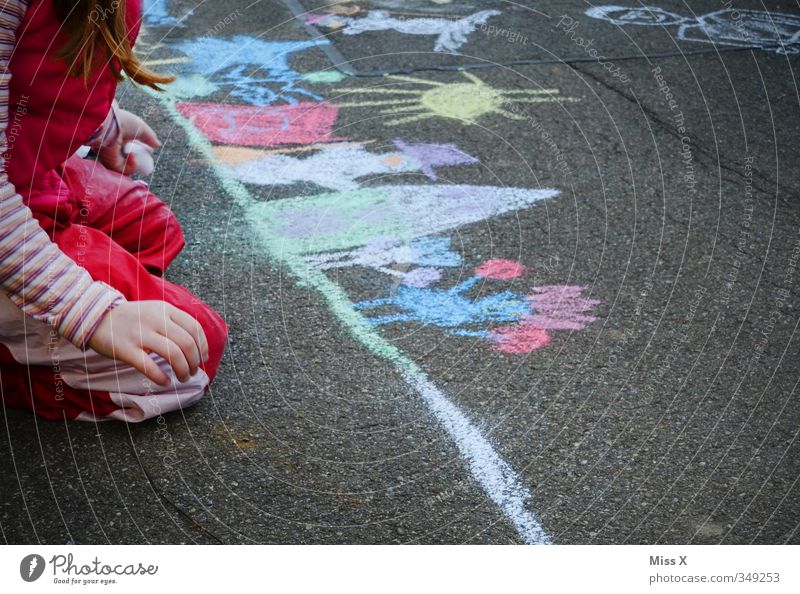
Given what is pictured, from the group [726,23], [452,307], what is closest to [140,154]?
[452,307]

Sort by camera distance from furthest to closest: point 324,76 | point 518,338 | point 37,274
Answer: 1. point 324,76
2. point 518,338
3. point 37,274

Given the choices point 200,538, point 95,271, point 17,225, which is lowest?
point 200,538

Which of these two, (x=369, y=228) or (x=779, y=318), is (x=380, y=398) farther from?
(x=779, y=318)

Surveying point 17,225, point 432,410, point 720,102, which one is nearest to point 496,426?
point 432,410

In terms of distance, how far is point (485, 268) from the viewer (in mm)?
2150

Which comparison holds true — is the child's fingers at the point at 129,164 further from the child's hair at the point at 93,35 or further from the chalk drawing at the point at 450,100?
the chalk drawing at the point at 450,100

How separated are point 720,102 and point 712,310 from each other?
111 cm

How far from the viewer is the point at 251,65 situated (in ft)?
9.88

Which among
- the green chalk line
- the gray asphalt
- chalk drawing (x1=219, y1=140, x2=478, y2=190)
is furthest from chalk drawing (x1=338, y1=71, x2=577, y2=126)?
the green chalk line

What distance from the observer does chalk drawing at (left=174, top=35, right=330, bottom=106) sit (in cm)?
285

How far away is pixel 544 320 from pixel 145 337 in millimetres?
851

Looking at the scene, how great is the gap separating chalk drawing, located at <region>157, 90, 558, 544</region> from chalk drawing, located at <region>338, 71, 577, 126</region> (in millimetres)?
448

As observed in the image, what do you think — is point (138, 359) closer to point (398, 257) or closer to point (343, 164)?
point (398, 257)

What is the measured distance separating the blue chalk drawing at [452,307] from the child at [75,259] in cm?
42
